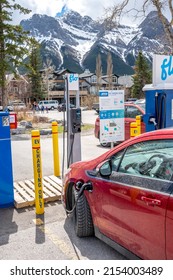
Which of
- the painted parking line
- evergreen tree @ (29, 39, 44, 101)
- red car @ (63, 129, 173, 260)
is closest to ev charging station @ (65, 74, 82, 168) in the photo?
the painted parking line

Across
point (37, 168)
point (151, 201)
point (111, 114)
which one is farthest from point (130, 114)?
point (151, 201)

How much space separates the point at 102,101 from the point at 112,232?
3262mm

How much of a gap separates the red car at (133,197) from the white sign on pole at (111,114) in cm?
244

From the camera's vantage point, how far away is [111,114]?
5.96 meters

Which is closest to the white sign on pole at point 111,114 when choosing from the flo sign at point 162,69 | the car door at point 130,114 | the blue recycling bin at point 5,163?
the flo sign at point 162,69

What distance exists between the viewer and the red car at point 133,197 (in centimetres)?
235

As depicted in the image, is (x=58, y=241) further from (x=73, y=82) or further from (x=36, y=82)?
(x=36, y=82)

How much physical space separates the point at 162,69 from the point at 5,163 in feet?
10.6

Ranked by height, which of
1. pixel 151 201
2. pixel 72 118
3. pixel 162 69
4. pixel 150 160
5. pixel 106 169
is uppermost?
pixel 162 69

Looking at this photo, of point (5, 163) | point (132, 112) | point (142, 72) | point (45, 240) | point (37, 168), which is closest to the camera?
point (45, 240)

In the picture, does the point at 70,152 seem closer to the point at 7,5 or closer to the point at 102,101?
the point at 102,101

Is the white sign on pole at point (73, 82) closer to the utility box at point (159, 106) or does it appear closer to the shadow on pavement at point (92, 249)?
the utility box at point (159, 106)

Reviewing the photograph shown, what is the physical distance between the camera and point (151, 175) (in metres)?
2.58

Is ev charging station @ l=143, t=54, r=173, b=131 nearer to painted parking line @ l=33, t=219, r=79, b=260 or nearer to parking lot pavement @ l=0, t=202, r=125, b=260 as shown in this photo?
parking lot pavement @ l=0, t=202, r=125, b=260
